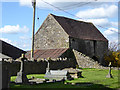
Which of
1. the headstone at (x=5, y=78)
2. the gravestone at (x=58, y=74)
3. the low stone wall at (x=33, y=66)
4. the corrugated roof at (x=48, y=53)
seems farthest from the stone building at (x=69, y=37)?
the headstone at (x=5, y=78)

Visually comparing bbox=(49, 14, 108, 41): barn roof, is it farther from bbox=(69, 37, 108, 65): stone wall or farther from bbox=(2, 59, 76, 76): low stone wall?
bbox=(2, 59, 76, 76): low stone wall

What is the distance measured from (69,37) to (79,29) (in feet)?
22.0

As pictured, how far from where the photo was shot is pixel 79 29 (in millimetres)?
45688

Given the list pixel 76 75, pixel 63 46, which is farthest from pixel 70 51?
pixel 76 75

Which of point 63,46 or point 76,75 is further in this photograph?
point 63,46

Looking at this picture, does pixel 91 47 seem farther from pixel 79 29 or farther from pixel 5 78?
pixel 5 78

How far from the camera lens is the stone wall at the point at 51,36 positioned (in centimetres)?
4050

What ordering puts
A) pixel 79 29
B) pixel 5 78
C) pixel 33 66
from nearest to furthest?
pixel 5 78 < pixel 33 66 < pixel 79 29

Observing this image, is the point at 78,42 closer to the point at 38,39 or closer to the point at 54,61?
the point at 38,39

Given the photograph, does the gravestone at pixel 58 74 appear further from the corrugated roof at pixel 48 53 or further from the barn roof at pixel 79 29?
the barn roof at pixel 79 29

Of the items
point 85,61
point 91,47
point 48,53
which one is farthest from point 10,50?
point 91,47

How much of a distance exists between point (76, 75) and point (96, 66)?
15.3m

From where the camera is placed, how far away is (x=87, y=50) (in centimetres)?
4441

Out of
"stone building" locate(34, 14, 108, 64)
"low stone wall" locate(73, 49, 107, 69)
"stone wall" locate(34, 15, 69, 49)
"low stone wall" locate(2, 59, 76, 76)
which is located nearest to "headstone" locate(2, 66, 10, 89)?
"low stone wall" locate(2, 59, 76, 76)
